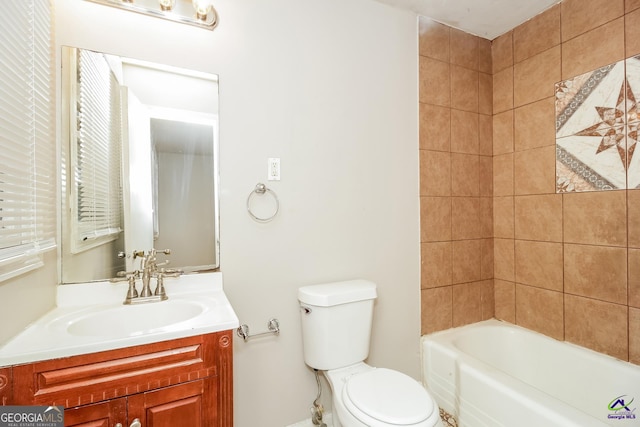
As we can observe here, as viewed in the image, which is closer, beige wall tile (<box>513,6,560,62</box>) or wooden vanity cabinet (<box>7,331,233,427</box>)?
wooden vanity cabinet (<box>7,331,233,427</box>)

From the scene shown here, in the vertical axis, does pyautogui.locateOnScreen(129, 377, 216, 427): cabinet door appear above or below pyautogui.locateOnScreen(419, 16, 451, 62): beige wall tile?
below

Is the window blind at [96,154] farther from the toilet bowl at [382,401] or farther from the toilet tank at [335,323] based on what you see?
the toilet bowl at [382,401]

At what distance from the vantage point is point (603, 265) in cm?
168

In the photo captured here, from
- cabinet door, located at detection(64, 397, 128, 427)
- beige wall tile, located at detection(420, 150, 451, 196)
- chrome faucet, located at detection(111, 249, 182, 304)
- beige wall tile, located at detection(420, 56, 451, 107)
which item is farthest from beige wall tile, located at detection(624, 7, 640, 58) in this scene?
cabinet door, located at detection(64, 397, 128, 427)

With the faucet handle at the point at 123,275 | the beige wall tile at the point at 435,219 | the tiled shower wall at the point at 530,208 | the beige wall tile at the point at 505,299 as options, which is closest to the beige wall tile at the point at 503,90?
the tiled shower wall at the point at 530,208

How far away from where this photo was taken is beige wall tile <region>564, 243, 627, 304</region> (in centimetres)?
161

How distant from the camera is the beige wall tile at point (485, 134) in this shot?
220 centimetres

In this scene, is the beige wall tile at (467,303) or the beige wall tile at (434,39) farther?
the beige wall tile at (467,303)

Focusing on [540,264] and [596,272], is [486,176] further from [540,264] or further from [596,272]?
[596,272]

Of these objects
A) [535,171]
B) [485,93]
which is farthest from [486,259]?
[485,93]

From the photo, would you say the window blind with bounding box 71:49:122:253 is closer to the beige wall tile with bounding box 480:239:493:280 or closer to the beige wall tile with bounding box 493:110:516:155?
the beige wall tile with bounding box 480:239:493:280

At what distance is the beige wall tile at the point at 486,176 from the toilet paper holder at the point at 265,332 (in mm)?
1697

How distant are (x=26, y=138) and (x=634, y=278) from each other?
8.93 feet

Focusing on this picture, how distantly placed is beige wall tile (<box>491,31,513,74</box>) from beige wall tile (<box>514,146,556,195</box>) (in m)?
0.65
